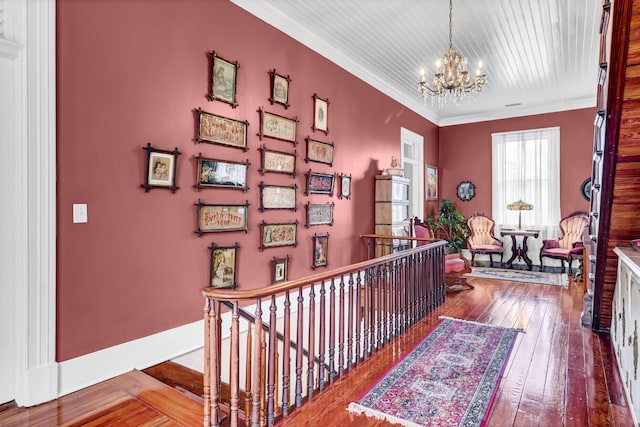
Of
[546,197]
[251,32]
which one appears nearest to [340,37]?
[251,32]

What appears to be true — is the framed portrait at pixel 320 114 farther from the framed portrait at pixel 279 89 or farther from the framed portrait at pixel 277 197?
the framed portrait at pixel 277 197

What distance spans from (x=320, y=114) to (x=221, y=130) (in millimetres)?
1687

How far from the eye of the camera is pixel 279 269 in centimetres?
407

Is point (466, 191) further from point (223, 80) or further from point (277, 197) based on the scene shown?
point (223, 80)

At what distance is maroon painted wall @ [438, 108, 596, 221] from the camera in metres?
7.12

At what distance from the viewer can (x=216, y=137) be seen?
335cm

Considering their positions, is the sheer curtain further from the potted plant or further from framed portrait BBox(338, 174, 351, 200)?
framed portrait BBox(338, 174, 351, 200)

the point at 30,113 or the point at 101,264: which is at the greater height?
the point at 30,113

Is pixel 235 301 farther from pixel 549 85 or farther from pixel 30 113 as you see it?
pixel 549 85

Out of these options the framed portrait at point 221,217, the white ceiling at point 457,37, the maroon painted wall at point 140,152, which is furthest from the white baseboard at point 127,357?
the white ceiling at point 457,37

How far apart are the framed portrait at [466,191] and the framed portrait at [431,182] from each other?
1.69 ft

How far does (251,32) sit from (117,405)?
3.40m

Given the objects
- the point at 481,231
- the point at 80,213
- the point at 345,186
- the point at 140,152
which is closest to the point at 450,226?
the point at 481,231

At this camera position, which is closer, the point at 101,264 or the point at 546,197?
the point at 101,264
